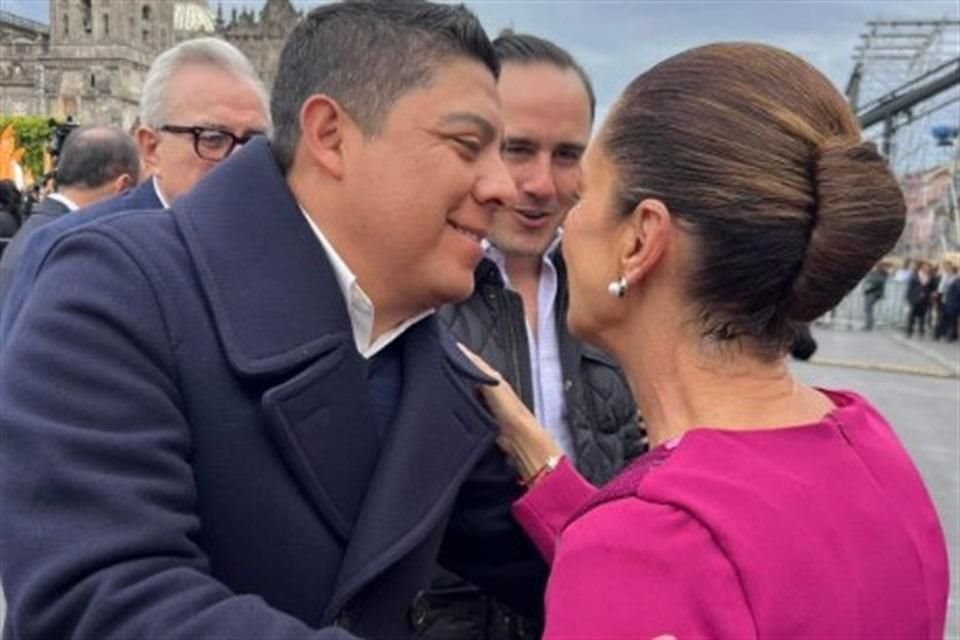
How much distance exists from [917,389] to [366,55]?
14.5 metres

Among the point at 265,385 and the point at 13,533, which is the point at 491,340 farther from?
the point at 13,533

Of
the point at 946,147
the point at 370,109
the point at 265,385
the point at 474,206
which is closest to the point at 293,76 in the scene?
the point at 370,109

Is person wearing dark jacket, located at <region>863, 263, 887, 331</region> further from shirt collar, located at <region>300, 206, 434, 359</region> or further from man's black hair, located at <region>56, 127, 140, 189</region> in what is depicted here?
shirt collar, located at <region>300, 206, 434, 359</region>

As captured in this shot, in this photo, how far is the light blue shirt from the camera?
9.50 feet

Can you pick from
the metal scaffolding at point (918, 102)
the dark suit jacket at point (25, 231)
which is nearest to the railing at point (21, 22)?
the metal scaffolding at point (918, 102)

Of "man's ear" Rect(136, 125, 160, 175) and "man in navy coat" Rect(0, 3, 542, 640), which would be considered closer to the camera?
"man in navy coat" Rect(0, 3, 542, 640)

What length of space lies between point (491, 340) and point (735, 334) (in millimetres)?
1198

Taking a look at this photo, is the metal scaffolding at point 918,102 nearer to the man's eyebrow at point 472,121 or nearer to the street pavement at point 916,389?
the street pavement at point 916,389

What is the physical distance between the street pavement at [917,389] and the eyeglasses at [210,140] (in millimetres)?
3865

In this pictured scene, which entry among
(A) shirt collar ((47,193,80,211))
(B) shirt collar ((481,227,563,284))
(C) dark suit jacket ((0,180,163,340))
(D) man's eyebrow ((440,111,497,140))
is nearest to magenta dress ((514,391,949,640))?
(D) man's eyebrow ((440,111,497,140))

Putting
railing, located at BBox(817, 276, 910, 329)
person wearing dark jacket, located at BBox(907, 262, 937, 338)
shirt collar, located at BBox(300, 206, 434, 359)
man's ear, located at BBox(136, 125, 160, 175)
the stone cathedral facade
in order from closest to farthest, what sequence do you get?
shirt collar, located at BBox(300, 206, 434, 359) < man's ear, located at BBox(136, 125, 160, 175) < person wearing dark jacket, located at BBox(907, 262, 937, 338) < railing, located at BBox(817, 276, 910, 329) < the stone cathedral facade

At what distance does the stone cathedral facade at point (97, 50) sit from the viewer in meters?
80.2

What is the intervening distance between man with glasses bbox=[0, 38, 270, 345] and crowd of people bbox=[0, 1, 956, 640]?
2.03 metres

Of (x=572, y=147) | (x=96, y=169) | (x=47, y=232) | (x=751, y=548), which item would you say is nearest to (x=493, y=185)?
(x=751, y=548)
